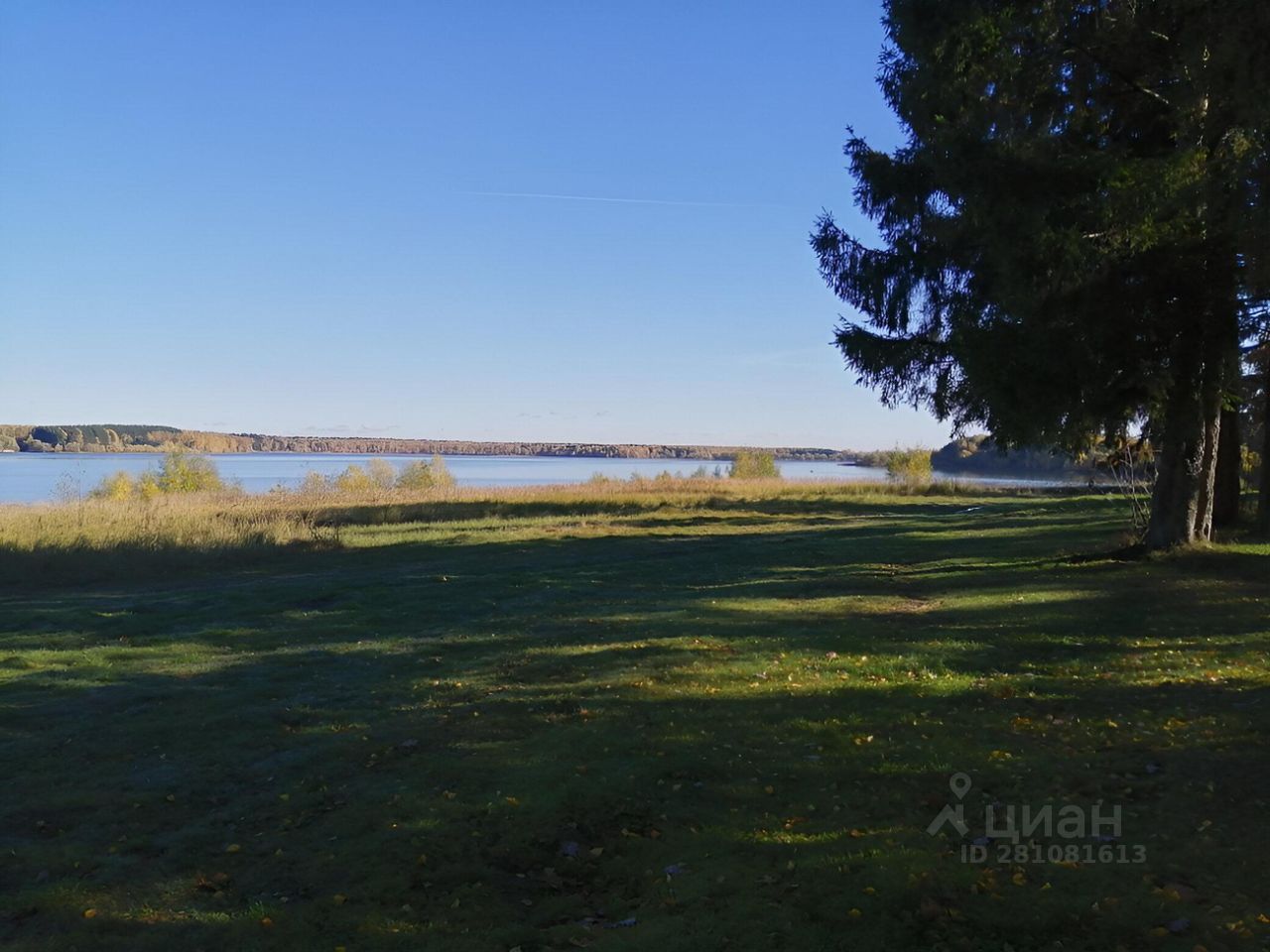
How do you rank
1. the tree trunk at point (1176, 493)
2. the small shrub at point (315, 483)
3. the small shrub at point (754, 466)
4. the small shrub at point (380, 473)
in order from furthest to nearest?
1. the small shrub at point (754, 466)
2. the small shrub at point (380, 473)
3. the small shrub at point (315, 483)
4. the tree trunk at point (1176, 493)

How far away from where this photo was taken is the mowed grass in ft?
15.9

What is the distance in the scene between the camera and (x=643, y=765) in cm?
696

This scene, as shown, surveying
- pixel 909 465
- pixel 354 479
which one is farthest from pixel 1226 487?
pixel 354 479

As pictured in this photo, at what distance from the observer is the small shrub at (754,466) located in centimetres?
8969

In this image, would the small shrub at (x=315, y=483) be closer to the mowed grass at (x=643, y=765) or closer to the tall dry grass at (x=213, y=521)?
the tall dry grass at (x=213, y=521)

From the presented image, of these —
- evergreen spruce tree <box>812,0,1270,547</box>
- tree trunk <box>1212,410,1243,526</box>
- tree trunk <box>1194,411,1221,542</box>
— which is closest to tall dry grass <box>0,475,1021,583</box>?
evergreen spruce tree <box>812,0,1270,547</box>

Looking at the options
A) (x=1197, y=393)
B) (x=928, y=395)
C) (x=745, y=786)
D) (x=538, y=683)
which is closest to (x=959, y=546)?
(x=928, y=395)

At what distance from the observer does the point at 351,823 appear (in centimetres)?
617

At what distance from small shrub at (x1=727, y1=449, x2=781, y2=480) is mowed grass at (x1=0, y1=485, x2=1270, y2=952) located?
73850 mm

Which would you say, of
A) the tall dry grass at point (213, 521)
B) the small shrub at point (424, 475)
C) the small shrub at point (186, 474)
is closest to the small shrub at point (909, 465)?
the tall dry grass at point (213, 521)

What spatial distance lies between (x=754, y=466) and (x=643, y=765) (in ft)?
279

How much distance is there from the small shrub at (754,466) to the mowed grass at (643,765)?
73850mm

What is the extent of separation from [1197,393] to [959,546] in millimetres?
8695

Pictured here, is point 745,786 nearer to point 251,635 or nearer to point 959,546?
point 251,635
